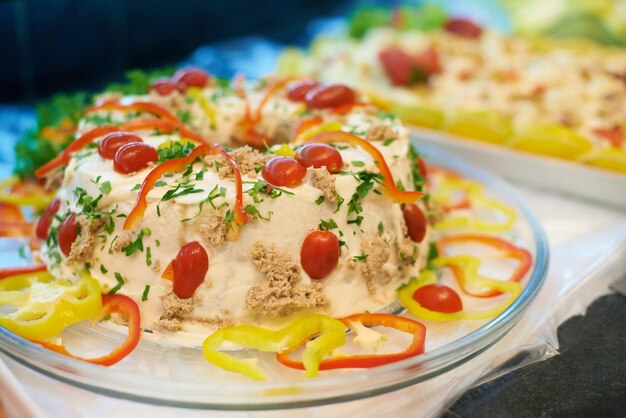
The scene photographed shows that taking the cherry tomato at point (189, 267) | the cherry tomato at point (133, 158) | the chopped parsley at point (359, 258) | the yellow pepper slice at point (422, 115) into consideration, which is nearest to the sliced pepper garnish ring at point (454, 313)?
the chopped parsley at point (359, 258)

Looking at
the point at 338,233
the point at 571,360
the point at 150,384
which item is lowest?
the point at 571,360

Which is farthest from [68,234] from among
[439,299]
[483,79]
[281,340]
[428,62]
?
[483,79]

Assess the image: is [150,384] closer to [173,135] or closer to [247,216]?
[247,216]

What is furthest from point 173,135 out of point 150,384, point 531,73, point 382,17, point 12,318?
point 382,17

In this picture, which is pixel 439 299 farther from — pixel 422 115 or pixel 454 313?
pixel 422 115

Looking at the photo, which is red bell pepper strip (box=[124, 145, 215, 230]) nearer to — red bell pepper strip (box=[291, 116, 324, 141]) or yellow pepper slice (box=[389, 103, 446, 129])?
red bell pepper strip (box=[291, 116, 324, 141])

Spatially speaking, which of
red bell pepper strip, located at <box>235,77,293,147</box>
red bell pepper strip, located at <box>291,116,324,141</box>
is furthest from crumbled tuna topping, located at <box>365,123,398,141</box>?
red bell pepper strip, located at <box>235,77,293,147</box>

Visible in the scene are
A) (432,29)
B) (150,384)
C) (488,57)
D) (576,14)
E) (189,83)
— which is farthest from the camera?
(576,14)
